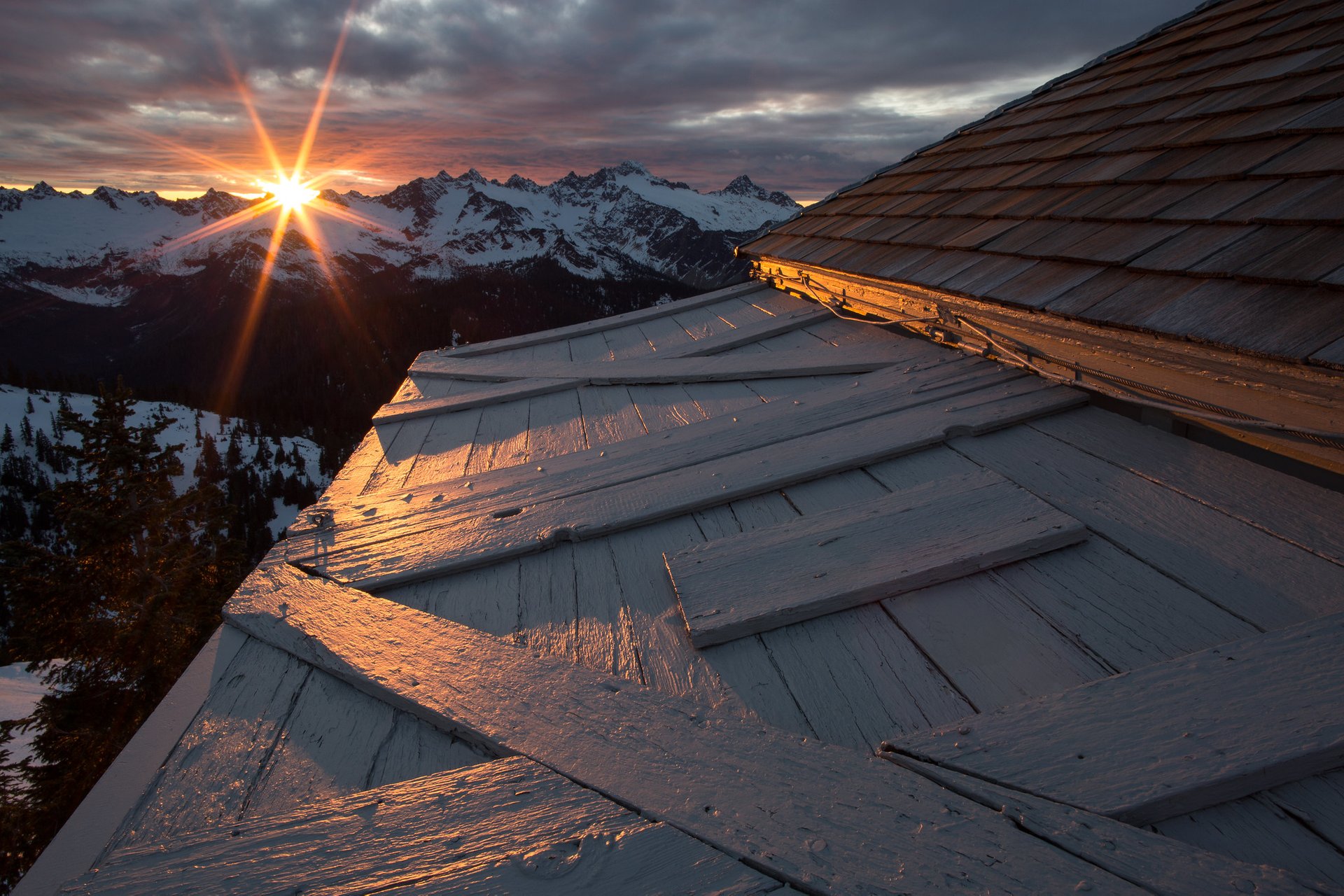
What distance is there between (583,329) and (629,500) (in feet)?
14.0

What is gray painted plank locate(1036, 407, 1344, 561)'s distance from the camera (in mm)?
1940

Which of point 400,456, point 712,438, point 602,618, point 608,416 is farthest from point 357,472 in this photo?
point 602,618

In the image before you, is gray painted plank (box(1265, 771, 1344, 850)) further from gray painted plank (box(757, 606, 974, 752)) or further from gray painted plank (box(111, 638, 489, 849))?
gray painted plank (box(111, 638, 489, 849))

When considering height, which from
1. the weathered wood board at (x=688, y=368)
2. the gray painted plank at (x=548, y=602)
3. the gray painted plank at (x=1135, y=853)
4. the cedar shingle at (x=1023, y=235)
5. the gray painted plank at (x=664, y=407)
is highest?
the cedar shingle at (x=1023, y=235)

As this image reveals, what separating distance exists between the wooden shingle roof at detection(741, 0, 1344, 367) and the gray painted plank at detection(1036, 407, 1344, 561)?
0.46m

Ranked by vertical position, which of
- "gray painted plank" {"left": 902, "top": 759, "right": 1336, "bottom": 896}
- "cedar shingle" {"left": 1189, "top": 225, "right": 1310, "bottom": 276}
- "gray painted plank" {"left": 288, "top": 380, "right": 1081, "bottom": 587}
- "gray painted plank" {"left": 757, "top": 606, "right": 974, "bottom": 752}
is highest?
"cedar shingle" {"left": 1189, "top": 225, "right": 1310, "bottom": 276}

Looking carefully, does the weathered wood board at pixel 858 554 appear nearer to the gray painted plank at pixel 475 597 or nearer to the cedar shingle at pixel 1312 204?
the gray painted plank at pixel 475 597

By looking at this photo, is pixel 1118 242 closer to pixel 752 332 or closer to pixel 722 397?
pixel 722 397

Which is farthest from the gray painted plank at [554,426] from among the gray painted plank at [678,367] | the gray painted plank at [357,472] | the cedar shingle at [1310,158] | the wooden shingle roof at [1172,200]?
the cedar shingle at [1310,158]

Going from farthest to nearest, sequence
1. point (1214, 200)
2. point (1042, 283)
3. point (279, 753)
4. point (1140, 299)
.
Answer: point (1042, 283) < point (1214, 200) < point (1140, 299) < point (279, 753)

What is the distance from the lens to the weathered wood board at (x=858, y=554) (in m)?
1.95

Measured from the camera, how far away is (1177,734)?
138 cm

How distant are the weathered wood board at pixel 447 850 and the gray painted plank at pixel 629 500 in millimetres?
1012

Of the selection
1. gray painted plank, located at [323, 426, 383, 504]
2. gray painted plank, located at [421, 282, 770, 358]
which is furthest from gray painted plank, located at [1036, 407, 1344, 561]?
gray painted plank, located at [421, 282, 770, 358]
